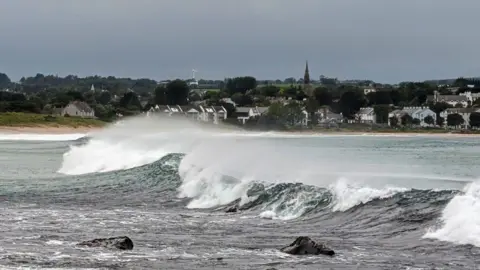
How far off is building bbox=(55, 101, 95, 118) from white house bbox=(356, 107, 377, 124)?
1986 inches

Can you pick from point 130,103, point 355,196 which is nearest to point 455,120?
point 130,103

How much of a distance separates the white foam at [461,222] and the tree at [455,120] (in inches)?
5347

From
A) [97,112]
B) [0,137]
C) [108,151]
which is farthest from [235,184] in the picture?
[97,112]

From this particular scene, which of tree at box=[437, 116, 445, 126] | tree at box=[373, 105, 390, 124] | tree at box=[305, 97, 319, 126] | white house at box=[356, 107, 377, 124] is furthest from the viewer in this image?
tree at box=[305, 97, 319, 126]

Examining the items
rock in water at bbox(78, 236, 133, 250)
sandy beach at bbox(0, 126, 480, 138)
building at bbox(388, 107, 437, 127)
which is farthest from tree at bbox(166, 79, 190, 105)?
rock in water at bbox(78, 236, 133, 250)

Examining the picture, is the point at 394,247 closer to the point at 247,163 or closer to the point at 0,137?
the point at 247,163

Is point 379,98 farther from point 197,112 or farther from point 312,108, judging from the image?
point 197,112

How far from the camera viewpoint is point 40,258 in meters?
18.5

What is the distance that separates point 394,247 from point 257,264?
358 cm

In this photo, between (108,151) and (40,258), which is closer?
(40,258)

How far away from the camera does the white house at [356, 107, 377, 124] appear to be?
168m

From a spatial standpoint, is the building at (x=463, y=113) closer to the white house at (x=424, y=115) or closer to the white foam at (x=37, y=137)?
the white house at (x=424, y=115)

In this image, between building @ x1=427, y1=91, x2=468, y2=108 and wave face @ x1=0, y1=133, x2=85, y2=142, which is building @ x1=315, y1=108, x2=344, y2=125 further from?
wave face @ x1=0, y1=133, x2=85, y2=142

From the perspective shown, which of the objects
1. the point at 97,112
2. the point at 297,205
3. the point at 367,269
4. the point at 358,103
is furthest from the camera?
the point at 358,103
